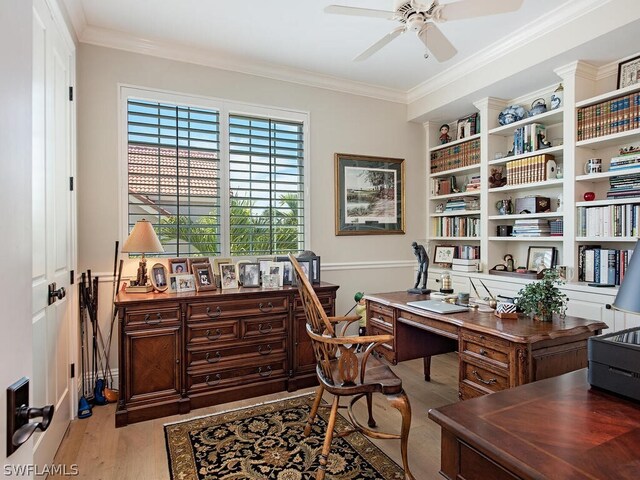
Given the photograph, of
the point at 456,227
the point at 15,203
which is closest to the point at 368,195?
the point at 456,227

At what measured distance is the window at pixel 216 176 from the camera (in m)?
3.21

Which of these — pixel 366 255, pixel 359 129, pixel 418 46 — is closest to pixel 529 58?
pixel 418 46

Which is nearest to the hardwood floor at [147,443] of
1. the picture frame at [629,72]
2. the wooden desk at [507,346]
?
the wooden desk at [507,346]

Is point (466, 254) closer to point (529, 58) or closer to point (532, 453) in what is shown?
point (529, 58)

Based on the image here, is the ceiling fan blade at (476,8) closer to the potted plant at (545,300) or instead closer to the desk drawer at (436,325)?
the potted plant at (545,300)

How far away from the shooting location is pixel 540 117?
3258 millimetres

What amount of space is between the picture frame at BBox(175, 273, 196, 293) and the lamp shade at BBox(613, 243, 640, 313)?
275 centimetres

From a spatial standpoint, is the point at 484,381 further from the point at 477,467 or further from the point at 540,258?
the point at 540,258

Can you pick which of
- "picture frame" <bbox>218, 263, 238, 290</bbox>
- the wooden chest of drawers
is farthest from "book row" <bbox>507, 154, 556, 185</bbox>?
"picture frame" <bbox>218, 263, 238, 290</bbox>

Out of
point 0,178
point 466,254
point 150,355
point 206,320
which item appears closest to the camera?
point 0,178

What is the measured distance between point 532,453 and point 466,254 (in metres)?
3.44

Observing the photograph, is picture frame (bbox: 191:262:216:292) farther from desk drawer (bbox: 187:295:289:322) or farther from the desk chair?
the desk chair

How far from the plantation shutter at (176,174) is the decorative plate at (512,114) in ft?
9.22

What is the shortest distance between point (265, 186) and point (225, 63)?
1204mm
